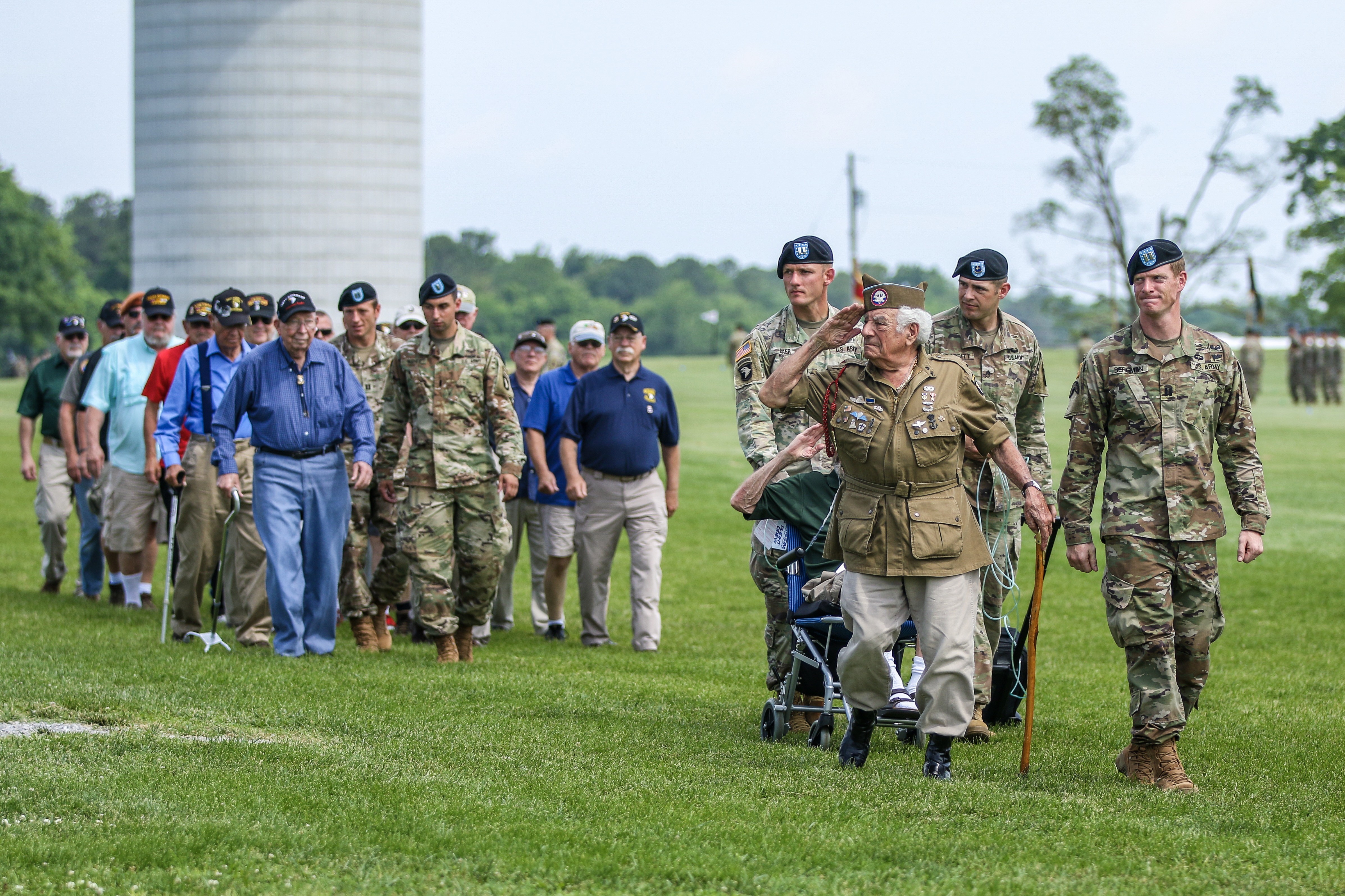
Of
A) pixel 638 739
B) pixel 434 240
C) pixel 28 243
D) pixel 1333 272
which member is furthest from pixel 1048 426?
pixel 434 240

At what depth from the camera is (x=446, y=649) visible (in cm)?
966

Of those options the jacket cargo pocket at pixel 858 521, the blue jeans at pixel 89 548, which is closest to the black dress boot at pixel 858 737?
Result: the jacket cargo pocket at pixel 858 521

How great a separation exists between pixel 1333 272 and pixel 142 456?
5057 cm

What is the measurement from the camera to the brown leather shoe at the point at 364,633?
1029 centimetres

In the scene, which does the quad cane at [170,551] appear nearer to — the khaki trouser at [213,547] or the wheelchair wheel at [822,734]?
the khaki trouser at [213,547]

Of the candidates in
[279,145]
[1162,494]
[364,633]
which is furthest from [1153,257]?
[279,145]

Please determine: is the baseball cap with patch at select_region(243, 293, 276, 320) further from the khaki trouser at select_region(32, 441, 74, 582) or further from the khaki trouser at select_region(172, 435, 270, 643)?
the khaki trouser at select_region(32, 441, 74, 582)

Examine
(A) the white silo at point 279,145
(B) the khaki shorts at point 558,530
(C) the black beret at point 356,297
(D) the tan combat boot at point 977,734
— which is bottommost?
(D) the tan combat boot at point 977,734

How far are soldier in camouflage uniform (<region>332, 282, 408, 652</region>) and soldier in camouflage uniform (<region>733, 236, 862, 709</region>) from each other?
10.2 feet

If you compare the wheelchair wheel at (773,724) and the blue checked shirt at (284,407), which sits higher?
the blue checked shirt at (284,407)

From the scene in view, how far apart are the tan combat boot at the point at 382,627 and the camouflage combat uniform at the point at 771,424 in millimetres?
3565

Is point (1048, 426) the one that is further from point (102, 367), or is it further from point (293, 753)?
point (293, 753)

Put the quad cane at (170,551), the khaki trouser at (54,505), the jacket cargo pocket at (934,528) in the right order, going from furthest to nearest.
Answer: the khaki trouser at (54,505) → the quad cane at (170,551) → the jacket cargo pocket at (934,528)

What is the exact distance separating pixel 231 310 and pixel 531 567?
10.7 ft
